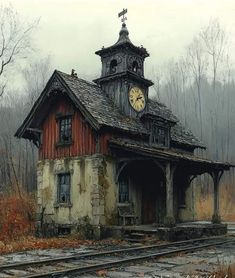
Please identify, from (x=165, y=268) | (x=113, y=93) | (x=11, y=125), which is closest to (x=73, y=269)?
(x=165, y=268)

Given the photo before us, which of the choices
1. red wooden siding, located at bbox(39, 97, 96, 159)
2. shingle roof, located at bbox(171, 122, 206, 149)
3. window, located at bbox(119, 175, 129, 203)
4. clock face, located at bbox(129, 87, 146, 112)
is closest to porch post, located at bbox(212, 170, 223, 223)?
shingle roof, located at bbox(171, 122, 206, 149)

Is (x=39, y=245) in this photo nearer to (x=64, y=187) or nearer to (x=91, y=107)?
(x=64, y=187)

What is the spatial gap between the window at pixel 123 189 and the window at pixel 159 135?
2.84m

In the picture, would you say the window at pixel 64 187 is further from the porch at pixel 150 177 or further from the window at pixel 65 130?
Answer: the porch at pixel 150 177

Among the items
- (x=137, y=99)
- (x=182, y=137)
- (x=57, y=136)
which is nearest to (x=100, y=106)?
(x=57, y=136)

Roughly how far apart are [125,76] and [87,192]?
6.40 m

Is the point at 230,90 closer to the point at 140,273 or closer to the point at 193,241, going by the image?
the point at 193,241

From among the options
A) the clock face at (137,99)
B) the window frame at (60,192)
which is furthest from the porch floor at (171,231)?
the clock face at (137,99)

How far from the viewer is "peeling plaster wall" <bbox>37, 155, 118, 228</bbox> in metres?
18.2

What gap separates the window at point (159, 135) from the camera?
70.1 ft

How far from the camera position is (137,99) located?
22.2 metres

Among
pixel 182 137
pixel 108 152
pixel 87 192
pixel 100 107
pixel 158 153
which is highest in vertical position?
pixel 100 107

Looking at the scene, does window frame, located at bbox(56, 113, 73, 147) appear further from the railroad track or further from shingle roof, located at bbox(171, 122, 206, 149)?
the railroad track

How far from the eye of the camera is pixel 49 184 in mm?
20547
